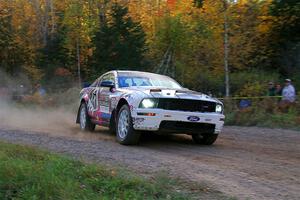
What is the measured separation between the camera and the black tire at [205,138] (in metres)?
10.8

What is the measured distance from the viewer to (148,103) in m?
9.96

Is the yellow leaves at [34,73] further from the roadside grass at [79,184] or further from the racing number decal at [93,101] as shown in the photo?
the roadside grass at [79,184]

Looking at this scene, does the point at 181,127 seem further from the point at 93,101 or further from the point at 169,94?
the point at 93,101

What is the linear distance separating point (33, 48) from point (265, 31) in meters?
20.1

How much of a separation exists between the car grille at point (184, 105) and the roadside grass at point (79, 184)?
107 inches

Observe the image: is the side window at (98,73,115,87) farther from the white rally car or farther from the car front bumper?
the car front bumper

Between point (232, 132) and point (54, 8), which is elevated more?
point (54, 8)

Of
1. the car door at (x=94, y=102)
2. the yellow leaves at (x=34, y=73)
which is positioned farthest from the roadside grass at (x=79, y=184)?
the yellow leaves at (x=34, y=73)

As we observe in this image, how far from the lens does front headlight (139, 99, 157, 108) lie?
32.6 ft

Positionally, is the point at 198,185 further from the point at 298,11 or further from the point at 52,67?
the point at 52,67

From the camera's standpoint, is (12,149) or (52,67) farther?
(52,67)

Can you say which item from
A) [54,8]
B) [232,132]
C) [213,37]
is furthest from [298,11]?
[54,8]

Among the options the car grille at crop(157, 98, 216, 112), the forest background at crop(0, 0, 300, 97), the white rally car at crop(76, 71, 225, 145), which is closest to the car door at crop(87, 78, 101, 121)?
the white rally car at crop(76, 71, 225, 145)

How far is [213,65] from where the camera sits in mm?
24250
